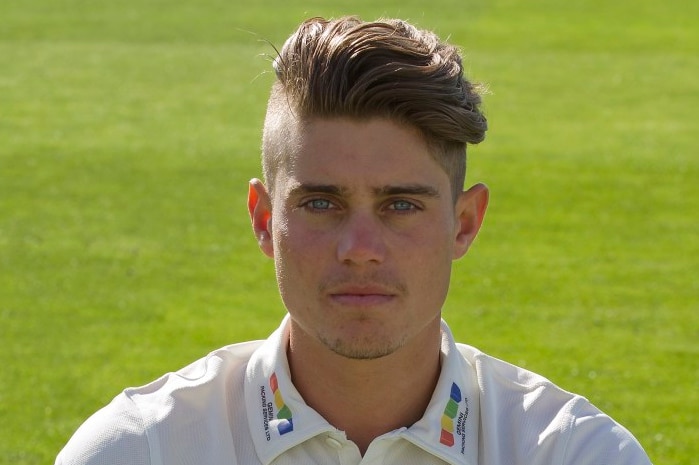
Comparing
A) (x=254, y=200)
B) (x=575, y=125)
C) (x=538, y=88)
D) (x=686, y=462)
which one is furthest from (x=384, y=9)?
(x=254, y=200)

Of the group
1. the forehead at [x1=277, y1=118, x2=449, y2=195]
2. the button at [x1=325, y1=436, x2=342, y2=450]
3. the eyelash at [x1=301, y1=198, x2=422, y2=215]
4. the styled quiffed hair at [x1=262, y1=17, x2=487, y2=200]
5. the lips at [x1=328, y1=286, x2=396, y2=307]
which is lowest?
the button at [x1=325, y1=436, x2=342, y2=450]

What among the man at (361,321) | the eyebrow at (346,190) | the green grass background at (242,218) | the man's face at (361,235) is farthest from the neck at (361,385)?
the green grass background at (242,218)

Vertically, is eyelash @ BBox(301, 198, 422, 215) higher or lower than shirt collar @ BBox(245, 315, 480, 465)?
higher

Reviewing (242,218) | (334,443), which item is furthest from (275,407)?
(242,218)

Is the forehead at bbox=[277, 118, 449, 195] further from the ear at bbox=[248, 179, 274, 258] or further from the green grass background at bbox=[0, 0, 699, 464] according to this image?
the green grass background at bbox=[0, 0, 699, 464]

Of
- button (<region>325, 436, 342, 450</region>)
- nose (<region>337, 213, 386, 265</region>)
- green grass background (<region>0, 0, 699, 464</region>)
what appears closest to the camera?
nose (<region>337, 213, 386, 265</region>)

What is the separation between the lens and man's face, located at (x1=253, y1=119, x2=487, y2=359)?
256 centimetres

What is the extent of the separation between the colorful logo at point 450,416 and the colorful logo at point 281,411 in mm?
298

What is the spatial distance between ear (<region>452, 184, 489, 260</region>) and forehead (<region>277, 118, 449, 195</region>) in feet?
0.49

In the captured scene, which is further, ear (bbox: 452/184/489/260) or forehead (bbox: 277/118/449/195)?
ear (bbox: 452/184/489/260)

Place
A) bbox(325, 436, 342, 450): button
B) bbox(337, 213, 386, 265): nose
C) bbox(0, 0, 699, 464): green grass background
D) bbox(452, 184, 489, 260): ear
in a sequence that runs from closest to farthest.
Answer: bbox(337, 213, 386, 265): nose → bbox(325, 436, 342, 450): button → bbox(452, 184, 489, 260): ear → bbox(0, 0, 699, 464): green grass background

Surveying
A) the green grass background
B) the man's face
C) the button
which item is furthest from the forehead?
the green grass background

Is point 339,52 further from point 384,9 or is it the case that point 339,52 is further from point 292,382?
point 384,9

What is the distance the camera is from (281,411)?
267cm
